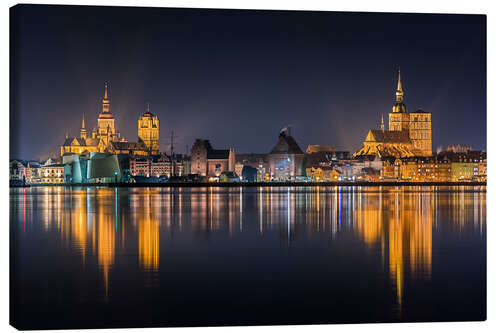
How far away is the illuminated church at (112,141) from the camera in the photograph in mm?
130500

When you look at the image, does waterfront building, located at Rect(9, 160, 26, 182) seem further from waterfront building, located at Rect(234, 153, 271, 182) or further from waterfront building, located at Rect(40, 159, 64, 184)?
waterfront building, located at Rect(234, 153, 271, 182)

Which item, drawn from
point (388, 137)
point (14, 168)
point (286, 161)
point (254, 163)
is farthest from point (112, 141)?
point (14, 168)

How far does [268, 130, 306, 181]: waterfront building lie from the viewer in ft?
400

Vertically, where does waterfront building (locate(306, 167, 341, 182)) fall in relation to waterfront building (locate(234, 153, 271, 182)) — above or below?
below

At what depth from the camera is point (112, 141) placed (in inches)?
5374

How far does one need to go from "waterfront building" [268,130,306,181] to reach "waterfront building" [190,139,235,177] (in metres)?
11.3

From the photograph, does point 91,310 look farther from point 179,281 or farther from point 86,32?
point 86,32

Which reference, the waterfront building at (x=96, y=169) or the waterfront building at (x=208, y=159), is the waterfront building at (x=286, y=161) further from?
the waterfront building at (x=96, y=169)

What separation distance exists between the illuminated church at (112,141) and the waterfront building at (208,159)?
733 inches

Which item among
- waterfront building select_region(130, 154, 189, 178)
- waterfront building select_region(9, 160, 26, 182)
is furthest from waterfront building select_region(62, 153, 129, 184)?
waterfront building select_region(9, 160, 26, 182)

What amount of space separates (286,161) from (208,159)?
53.5 ft

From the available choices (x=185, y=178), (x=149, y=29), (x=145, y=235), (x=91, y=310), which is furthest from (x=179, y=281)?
(x=185, y=178)

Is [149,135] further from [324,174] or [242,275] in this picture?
[242,275]

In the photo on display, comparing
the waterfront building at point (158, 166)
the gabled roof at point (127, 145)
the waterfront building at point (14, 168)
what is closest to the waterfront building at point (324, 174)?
the waterfront building at point (158, 166)
